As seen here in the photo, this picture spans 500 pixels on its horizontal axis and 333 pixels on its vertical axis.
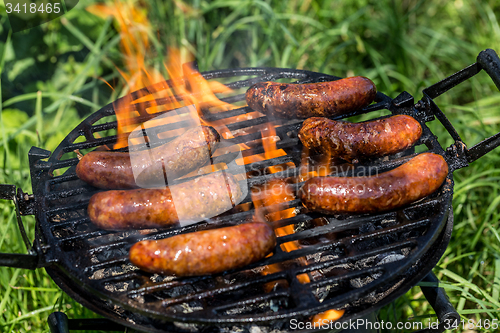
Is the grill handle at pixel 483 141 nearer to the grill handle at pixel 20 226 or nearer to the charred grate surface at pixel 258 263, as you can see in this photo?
the charred grate surface at pixel 258 263

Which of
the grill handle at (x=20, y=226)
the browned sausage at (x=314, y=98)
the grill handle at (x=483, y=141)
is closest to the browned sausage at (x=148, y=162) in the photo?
the grill handle at (x=20, y=226)

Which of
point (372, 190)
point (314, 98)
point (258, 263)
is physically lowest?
point (258, 263)

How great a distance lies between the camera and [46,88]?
17.0 feet

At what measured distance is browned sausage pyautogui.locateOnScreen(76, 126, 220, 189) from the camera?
2.39m

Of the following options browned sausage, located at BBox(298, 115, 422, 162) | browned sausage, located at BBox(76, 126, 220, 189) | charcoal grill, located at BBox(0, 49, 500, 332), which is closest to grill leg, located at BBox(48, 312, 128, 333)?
charcoal grill, located at BBox(0, 49, 500, 332)

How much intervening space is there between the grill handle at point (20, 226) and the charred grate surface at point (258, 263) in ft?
0.22

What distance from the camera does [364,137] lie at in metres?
2.49

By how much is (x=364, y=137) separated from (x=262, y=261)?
109 centimetres

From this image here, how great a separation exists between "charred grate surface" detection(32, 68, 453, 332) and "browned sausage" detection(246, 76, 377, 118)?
0.32ft

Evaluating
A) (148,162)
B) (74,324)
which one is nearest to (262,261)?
(148,162)

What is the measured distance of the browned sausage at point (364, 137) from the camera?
249 cm

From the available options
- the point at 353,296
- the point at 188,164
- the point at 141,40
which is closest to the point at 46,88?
the point at 141,40

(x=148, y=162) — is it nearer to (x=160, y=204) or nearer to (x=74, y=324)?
(x=160, y=204)

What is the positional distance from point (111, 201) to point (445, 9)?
21.4ft
